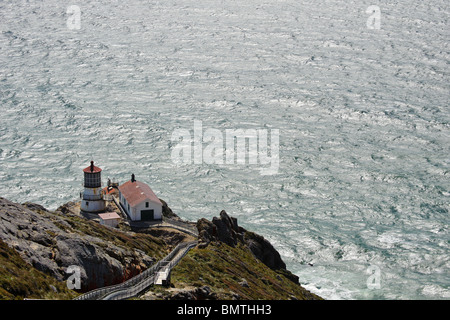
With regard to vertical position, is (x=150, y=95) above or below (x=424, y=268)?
above

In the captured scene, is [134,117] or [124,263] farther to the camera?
[134,117]

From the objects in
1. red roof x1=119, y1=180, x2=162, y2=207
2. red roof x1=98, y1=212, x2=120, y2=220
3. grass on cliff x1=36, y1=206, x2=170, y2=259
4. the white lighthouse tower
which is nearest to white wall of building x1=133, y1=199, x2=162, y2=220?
red roof x1=119, y1=180, x2=162, y2=207

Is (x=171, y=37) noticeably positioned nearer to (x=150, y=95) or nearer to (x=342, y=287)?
(x=150, y=95)

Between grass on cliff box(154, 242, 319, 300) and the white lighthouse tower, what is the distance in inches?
650

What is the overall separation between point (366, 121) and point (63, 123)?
5518 centimetres

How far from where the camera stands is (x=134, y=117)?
120375 millimetres

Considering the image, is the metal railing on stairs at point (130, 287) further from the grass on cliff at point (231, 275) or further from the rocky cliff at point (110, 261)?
the grass on cliff at point (231, 275)

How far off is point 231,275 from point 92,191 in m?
25.7

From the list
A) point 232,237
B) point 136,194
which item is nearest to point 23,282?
point 232,237

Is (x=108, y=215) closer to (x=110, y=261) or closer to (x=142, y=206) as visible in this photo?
(x=142, y=206)

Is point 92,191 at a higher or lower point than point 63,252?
lower

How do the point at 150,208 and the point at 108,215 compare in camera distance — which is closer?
the point at 108,215

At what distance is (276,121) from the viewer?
11900 centimetres
